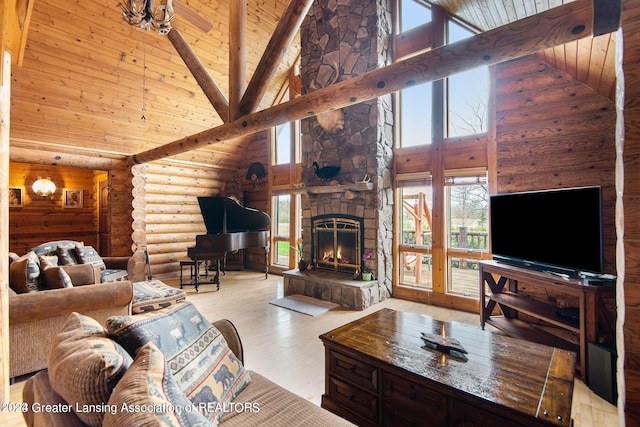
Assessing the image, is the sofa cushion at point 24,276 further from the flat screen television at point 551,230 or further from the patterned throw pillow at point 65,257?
the flat screen television at point 551,230

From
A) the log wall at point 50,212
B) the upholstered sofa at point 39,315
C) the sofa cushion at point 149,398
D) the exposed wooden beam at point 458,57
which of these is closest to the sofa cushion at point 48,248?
the upholstered sofa at point 39,315

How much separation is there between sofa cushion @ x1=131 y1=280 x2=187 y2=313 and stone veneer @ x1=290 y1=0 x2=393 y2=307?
2.13 m

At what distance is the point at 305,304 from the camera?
4625 millimetres

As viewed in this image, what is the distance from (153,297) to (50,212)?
19.0 feet

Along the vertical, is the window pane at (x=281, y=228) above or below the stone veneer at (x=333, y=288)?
above

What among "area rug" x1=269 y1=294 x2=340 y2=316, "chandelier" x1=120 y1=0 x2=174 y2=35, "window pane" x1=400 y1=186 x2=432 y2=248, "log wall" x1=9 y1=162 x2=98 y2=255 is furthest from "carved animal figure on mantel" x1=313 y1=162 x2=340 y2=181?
"log wall" x1=9 y1=162 x2=98 y2=255

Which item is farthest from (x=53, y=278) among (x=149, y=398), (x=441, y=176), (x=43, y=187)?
(x=43, y=187)

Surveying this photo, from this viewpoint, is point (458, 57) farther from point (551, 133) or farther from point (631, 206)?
point (551, 133)

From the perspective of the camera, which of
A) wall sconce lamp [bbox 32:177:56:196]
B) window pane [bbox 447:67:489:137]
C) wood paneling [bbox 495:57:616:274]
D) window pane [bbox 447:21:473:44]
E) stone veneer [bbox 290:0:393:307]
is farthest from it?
wall sconce lamp [bbox 32:177:56:196]

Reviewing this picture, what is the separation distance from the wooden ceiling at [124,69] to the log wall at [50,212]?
2.46 metres

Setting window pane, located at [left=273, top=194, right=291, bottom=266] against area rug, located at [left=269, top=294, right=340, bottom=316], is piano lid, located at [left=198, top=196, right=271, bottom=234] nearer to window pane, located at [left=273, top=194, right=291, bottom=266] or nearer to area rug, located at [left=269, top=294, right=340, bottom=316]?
window pane, located at [left=273, top=194, right=291, bottom=266]

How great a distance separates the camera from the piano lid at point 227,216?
562 cm

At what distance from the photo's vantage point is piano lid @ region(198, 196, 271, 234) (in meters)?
5.62

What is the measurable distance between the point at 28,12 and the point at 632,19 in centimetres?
415
